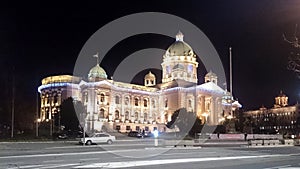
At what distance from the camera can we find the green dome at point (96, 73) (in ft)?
347

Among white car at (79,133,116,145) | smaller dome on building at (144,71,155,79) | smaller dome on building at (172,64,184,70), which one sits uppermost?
smaller dome on building at (172,64,184,70)

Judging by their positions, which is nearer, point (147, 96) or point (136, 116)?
point (136, 116)

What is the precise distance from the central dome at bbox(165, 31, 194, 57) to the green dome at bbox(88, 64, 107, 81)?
76.9 feet

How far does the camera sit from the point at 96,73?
10694 cm

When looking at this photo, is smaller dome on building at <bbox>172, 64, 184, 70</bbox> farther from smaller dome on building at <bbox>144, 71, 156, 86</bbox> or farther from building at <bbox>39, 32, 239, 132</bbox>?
smaller dome on building at <bbox>144, 71, 156, 86</bbox>

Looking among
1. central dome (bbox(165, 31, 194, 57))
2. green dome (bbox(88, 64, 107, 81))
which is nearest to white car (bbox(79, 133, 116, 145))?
green dome (bbox(88, 64, 107, 81))

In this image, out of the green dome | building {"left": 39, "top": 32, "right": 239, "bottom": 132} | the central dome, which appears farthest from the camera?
the central dome

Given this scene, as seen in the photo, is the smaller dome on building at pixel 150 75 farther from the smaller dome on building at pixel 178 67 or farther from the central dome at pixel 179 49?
the smaller dome on building at pixel 178 67

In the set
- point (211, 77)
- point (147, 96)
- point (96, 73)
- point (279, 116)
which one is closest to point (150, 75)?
point (147, 96)

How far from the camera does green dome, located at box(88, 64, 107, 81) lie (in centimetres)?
10562

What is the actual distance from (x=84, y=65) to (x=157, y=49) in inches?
942

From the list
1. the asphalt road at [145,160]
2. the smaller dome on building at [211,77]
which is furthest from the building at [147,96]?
the asphalt road at [145,160]

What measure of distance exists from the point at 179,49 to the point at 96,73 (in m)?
28.0

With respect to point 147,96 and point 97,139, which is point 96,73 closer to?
point 147,96
